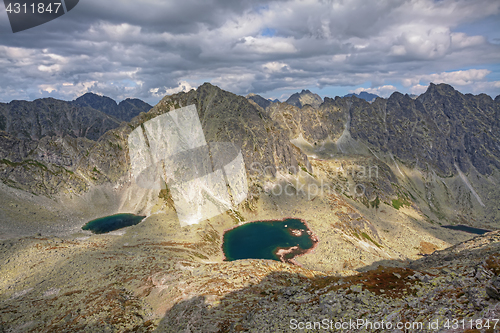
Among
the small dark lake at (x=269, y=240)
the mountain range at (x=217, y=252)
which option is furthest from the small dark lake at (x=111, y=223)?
the small dark lake at (x=269, y=240)

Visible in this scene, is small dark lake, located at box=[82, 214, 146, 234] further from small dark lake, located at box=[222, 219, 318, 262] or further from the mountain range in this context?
small dark lake, located at box=[222, 219, 318, 262]

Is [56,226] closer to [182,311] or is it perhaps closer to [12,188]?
[12,188]

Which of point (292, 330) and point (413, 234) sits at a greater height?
point (292, 330)

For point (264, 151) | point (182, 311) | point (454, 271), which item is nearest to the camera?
point (454, 271)

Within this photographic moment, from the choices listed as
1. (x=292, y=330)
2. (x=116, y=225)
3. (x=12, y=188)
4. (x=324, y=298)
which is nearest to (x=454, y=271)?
(x=324, y=298)

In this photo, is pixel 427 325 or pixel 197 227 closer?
pixel 427 325

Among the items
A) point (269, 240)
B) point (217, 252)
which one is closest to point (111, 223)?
point (217, 252)

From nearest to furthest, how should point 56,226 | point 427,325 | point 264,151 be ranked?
point 427,325 → point 56,226 → point 264,151

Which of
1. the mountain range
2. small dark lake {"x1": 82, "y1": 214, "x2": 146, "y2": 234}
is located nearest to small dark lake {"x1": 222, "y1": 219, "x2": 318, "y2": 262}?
the mountain range

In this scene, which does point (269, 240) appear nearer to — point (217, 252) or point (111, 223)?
point (217, 252)
